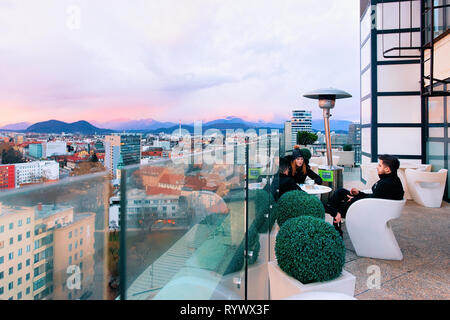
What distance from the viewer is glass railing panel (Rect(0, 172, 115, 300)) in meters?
0.88

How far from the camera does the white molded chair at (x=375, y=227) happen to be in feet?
10.1

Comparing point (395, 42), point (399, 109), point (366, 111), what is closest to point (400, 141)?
point (399, 109)

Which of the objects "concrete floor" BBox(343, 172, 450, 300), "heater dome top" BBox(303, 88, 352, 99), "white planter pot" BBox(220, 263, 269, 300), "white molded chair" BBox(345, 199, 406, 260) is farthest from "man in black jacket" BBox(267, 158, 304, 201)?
"heater dome top" BBox(303, 88, 352, 99)

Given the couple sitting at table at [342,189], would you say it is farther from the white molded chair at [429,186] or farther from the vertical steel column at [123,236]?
the vertical steel column at [123,236]

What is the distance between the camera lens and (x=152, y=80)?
30.8 m

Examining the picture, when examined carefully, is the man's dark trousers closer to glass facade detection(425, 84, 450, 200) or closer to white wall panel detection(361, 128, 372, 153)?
glass facade detection(425, 84, 450, 200)

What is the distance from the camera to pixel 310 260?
6.00 feet

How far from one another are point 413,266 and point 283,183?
5.27ft

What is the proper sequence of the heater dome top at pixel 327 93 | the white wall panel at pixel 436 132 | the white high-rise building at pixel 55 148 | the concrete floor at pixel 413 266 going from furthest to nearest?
the white high-rise building at pixel 55 148, the white wall panel at pixel 436 132, the heater dome top at pixel 327 93, the concrete floor at pixel 413 266

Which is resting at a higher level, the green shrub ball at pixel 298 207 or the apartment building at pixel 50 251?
the apartment building at pixel 50 251

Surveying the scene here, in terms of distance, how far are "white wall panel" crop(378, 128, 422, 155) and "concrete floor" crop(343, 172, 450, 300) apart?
3076 mm

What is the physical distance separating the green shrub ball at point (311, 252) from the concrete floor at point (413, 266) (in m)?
0.85

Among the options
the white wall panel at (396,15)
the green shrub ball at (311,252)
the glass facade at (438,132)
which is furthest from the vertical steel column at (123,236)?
the white wall panel at (396,15)

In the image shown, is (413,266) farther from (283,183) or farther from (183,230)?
(183,230)
